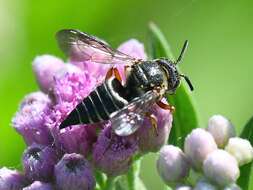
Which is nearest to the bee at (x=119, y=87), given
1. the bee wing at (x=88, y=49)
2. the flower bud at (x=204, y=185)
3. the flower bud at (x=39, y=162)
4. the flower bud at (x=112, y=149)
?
the bee wing at (x=88, y=49)

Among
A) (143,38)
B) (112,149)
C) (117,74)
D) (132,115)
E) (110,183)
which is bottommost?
(110,183)

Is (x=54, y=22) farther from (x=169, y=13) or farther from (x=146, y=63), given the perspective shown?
(x=146, y=63)

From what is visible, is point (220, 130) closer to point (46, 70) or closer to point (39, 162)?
point (39, 162)

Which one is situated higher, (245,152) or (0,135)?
(0,135)

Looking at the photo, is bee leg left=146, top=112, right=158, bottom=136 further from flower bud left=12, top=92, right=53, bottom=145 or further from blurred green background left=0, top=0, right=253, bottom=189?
blurred green background left=0, top=0, right=253, bottom=189

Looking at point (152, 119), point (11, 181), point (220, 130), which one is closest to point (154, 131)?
point (152, 119)

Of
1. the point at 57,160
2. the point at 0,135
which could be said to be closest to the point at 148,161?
the point at 0,135
